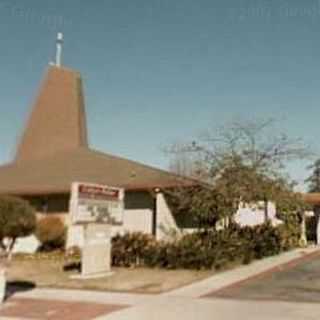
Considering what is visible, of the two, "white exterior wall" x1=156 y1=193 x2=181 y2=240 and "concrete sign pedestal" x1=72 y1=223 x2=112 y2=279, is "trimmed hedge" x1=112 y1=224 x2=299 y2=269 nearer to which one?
"concrete sign pedestal" x1=72 y1=223 x2=112 y2=279

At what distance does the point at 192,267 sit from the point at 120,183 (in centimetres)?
775

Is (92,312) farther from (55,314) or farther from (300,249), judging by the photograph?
(300,249)

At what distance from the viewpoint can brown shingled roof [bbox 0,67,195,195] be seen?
1107 inches

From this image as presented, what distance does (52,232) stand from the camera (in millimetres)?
26891

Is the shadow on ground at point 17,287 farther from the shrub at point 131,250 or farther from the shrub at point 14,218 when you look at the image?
the shrub at point 131,250

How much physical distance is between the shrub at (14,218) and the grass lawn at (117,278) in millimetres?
3427

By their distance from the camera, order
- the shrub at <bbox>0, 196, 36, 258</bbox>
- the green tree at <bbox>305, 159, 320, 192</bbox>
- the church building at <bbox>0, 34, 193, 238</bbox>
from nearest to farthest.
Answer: the shrub at <bbox>0, 196, 36, 258</bbox>, the church building at <bbox>0, 34, 193, 238</bbox>, the green tree at <bbox>305, 159, 320, 192</bbox>

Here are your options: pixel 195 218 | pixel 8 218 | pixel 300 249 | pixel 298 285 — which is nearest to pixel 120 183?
pixel 195 218

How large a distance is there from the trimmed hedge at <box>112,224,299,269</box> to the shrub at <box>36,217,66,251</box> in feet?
15.1

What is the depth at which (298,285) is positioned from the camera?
55.4ft

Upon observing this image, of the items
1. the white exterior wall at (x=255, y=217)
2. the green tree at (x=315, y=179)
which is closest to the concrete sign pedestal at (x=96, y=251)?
the white exterior wall at (x=255, y=217)

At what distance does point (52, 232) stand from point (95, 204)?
743cm

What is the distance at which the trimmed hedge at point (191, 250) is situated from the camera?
68.0ft

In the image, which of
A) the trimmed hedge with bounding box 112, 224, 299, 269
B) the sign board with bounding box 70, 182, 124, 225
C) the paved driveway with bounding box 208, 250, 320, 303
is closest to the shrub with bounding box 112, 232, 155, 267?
the trimmed hedge with bounding box 112, 224, 299, 269
